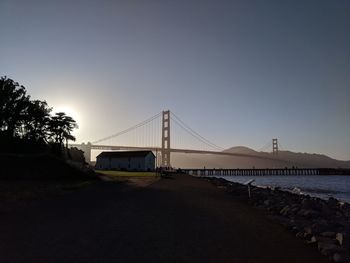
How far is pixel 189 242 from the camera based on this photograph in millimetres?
10195

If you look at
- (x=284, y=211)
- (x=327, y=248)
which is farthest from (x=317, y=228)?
(x=284, y=211)

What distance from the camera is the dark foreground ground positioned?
347 inches

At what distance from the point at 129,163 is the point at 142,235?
61490mm

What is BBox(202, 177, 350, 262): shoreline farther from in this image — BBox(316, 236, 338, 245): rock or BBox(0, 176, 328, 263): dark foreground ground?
BBox(0, 176, 328, 263): dark foreground ground

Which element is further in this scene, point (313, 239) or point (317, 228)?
point (317, 228)

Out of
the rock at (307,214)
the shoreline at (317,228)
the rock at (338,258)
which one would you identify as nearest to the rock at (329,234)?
the shoreline at (317,228)

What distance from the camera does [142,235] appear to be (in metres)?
10.9

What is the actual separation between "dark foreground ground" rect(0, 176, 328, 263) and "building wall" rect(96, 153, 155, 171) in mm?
52985

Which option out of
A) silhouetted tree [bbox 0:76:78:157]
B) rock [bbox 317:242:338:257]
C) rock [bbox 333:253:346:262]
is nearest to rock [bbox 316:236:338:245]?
rock [bbox 317:242:338:257]

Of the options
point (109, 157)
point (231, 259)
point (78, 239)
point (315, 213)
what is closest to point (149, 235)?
point (78, 239)

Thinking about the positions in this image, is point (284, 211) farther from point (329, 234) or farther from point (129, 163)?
point (129, 163)

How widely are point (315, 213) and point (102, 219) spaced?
988 cm

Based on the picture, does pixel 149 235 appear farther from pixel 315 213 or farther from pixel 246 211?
pixel 315 213

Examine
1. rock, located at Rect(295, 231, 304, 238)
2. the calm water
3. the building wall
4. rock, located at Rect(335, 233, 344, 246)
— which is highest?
the building wall
